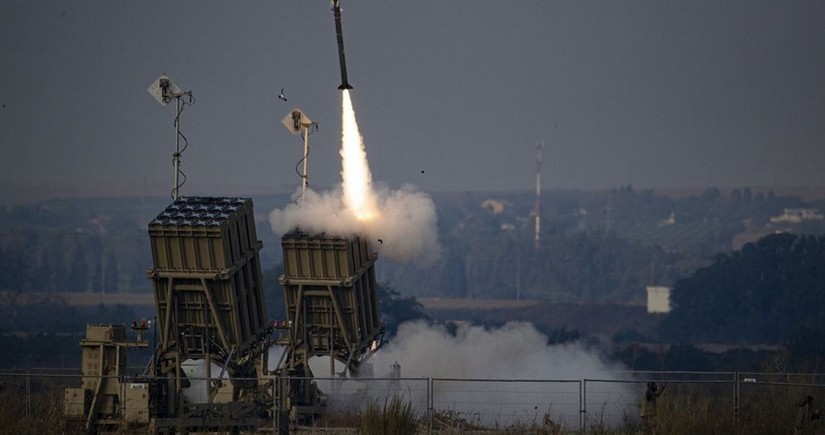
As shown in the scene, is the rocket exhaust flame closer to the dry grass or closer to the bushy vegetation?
the dry grass

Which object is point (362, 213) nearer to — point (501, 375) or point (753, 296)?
point (501, 375)

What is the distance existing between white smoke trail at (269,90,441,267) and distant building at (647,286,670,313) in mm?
90920

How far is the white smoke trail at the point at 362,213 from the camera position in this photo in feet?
156

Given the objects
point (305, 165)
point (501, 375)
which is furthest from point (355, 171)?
point (501, 375)

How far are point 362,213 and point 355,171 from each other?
3.07m

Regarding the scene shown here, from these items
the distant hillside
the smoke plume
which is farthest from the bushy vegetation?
the smoke plume

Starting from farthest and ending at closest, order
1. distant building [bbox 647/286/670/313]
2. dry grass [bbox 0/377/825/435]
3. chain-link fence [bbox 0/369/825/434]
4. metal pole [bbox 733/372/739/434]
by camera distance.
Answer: distant building [bbox 647/286/670/313] < metal pole [bbox 733/372/739/434] < chain-link fence [bbox 0/369/825/434] < dry grass [bbox 0/377/825/435]

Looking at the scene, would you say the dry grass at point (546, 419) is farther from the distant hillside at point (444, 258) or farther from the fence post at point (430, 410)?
the distant hillside at point (444, 258)

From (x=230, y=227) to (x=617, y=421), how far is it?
10.8 m

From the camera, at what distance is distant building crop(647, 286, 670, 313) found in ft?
468

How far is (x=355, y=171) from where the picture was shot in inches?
2056

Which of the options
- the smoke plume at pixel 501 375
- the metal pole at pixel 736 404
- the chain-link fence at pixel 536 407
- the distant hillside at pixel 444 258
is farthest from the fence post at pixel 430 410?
the distant hillside at pixel 444 258

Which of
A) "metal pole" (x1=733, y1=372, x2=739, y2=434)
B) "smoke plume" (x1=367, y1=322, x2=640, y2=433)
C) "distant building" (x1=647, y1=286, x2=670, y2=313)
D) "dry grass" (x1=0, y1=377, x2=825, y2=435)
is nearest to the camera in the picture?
"dry grass" (x1=0, y1=377, x2=825, y2=435)

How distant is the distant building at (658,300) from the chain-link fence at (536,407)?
88.0 m
